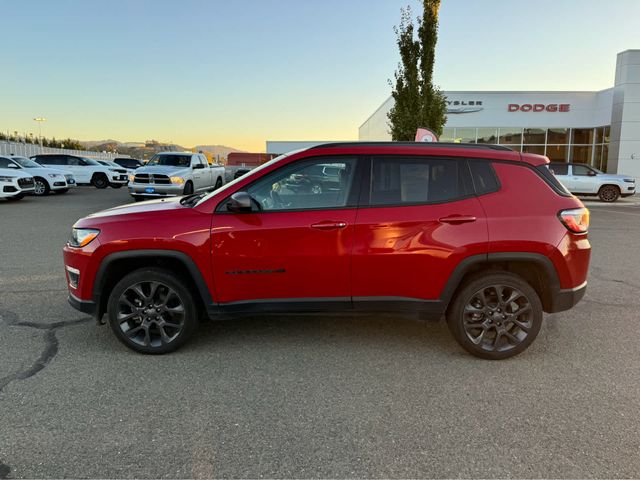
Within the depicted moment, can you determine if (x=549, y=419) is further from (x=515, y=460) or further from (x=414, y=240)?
(x=414, y=240)

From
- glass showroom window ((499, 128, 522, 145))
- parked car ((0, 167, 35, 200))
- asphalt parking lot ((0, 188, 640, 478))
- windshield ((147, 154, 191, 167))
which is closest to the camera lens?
asphalt parking lot ((0, 188, 640, 478))

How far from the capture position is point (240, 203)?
3652 millimetres

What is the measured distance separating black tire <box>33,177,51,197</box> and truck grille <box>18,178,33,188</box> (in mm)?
2493

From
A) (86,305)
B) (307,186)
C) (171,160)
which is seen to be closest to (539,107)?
(171,160)

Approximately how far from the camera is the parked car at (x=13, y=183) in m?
15.6

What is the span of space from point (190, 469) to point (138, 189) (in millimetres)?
14499

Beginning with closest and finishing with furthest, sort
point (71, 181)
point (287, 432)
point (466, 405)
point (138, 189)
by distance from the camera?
1. point (287, 432)
2. point (466, 405)
3. point (138, 189)
4. point (71, 181)

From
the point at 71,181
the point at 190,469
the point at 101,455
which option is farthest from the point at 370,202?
the point at 71,181

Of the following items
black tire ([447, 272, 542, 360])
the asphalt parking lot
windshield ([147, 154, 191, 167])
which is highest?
windshield ([147, 154, 191, 167])

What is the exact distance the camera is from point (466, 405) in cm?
317

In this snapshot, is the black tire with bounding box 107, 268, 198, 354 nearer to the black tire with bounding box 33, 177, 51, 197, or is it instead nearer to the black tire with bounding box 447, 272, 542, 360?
the black tire with bounding box 447, 272, 542, 360

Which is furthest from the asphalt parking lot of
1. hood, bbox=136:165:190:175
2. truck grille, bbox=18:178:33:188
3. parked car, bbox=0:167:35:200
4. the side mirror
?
truck grille, bbox=18:178:33:188

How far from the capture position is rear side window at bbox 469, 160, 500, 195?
3818 mm

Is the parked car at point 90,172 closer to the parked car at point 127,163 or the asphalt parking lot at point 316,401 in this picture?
the parked car at point 127,163
